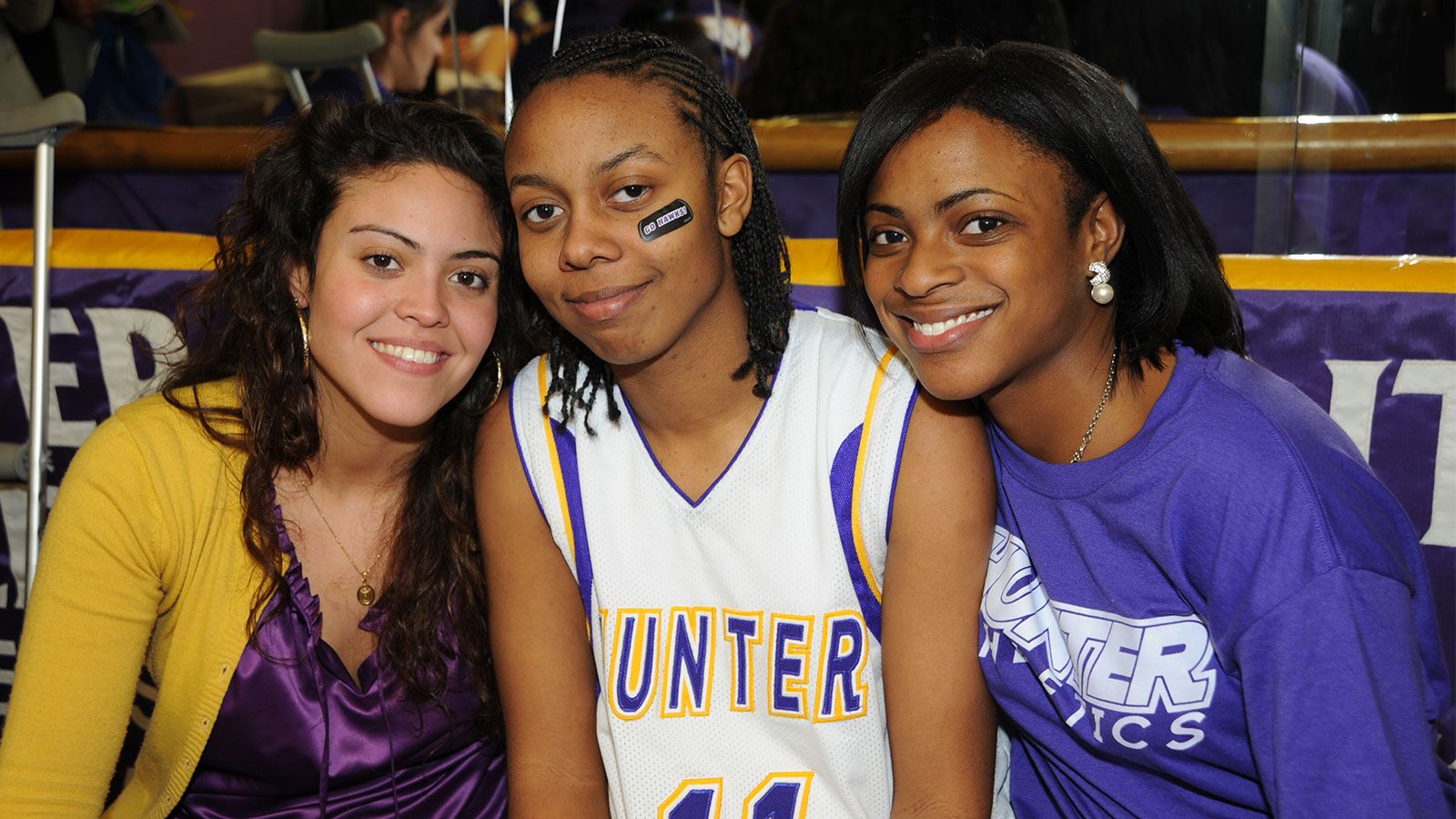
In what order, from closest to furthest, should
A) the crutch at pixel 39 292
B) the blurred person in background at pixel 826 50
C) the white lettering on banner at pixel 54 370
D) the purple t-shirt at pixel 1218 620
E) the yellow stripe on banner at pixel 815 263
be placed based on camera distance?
the purple t-shirt at pixel 1218 620
the yellow stripe on banner at pixel 815 263
the crutch at pixel 39 292
the white lettering on banner at pixel 54 370
the blurred person in background at pixel 826 50

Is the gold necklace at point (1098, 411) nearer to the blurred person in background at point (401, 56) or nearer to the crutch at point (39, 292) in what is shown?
the crutch at point (39, 292)

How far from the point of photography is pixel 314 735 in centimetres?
164

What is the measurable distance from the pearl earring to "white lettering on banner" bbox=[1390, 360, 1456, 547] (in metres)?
0.70

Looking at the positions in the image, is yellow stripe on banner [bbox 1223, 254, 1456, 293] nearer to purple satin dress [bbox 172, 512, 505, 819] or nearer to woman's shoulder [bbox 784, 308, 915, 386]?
woman's shoulder [bbox 784, 308, 915, 386]

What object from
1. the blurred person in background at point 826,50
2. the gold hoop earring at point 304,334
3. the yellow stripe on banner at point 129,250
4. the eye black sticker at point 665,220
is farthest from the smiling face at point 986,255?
the blurred person in background at point 826,50

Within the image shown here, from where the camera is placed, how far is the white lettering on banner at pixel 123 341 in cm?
215

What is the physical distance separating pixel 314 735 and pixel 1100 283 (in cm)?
116

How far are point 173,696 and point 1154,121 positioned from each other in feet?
7.06

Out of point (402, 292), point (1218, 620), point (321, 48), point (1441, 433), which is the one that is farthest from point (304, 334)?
point (321, 48)

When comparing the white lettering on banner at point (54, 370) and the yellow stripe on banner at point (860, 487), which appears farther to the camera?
the white lettering on banner at point (54, 370)

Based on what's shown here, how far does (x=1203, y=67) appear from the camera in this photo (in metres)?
2.62

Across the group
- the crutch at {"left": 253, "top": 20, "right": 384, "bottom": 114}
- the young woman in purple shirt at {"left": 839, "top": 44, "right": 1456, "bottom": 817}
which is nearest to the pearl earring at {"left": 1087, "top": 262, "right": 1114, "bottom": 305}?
Result: the young woman in purple shirt at {"left": 839, "top": 44, "right": 1456, "bottom": 817}

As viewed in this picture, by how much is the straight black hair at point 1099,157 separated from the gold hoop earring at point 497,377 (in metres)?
0.59

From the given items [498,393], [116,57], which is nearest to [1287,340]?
[498,393]
